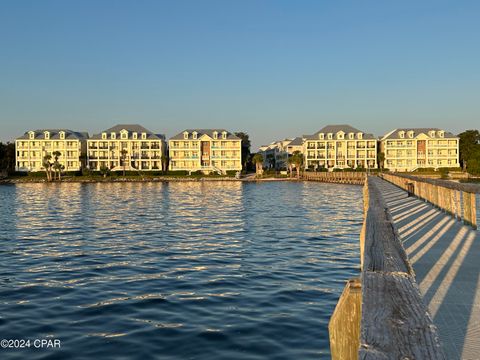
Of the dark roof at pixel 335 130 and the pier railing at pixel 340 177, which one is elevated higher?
the dark roof at pixel 335 130

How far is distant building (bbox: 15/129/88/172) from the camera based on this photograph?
146875mm

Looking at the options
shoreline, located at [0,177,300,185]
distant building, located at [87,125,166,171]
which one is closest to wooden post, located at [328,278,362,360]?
shoreline, located at [0,177,300,185]

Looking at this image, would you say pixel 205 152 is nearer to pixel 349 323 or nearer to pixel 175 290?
pixel 175 290

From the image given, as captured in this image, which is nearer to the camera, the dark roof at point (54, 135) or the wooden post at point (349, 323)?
the wooden post at point (349, 323)

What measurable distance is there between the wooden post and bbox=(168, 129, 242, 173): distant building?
146 m

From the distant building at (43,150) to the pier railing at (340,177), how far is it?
73.9 m

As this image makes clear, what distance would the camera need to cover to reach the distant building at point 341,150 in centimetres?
15362

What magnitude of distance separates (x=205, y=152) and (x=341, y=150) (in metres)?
45.8

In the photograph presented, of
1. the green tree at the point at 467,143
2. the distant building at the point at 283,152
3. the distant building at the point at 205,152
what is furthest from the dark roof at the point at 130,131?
the green tree at the point at 467,143

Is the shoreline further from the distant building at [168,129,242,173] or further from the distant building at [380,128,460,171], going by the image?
the distant building at [380,128,460,171]

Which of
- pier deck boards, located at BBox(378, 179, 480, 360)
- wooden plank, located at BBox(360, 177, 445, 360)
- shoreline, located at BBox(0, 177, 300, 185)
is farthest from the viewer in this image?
shoreline, located at BBox(0, 177, 300, 185)

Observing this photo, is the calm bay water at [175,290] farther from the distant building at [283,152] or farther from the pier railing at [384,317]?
the distant building at [283,152]

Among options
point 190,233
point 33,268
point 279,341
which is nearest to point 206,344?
point 279,341

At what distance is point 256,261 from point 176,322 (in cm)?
790
